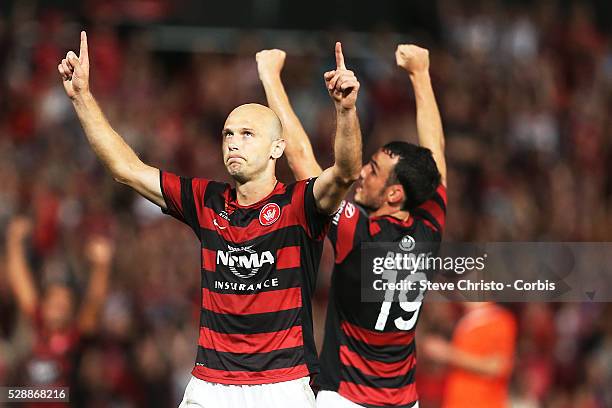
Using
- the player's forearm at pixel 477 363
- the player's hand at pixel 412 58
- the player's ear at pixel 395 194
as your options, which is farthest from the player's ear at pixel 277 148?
the player's forearm at pixel 477 363

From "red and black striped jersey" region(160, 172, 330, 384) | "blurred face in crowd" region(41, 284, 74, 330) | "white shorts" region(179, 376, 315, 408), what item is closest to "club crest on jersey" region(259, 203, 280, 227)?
"red and black striped jersey" region(160, 172, 330, 384)

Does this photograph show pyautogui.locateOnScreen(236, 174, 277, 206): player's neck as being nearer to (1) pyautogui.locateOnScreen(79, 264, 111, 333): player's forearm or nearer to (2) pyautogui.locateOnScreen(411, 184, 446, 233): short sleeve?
(2) pyautogui.locateOnScreen(411, 184, 446, 233): short sleeve

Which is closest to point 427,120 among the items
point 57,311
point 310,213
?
point 310,213

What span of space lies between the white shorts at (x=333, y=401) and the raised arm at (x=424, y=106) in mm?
1510

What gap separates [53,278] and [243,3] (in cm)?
603

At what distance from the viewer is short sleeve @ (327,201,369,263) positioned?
6.77 m

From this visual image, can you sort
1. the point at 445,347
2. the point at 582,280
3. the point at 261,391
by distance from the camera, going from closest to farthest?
the point at 261,391 < the point at 445,347 < the point at 582,280

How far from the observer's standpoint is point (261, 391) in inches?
226

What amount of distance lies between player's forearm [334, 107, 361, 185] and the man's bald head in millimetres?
524

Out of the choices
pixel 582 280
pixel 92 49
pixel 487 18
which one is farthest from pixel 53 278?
pixel 487 18

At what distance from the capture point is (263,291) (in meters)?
5.79

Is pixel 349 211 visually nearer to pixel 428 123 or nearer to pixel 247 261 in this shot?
pixel 428 123

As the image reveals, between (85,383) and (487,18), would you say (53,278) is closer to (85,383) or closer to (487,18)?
(85,383)

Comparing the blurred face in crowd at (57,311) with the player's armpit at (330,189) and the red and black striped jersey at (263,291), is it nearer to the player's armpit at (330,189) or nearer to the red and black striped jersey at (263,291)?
the red and black striped jersey at (263,291)
